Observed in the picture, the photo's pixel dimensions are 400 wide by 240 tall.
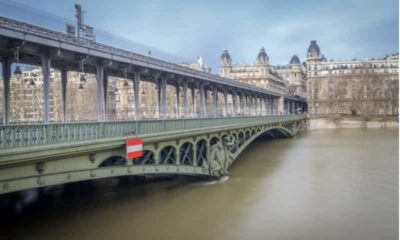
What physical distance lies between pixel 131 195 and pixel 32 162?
28.7ft

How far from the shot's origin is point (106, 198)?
1647cm

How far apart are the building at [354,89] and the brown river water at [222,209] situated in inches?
2604

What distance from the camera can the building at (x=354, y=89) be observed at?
274ft

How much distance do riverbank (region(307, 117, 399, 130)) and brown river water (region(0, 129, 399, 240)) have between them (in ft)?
180

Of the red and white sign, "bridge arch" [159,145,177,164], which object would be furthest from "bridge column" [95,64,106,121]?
"bridge arch" [159,145,177,164]

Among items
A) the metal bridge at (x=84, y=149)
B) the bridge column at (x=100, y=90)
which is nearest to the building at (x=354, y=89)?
the metal bridge at (x=84, y=149)

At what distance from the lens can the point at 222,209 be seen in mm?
15641

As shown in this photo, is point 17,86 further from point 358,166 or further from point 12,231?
point 358,166

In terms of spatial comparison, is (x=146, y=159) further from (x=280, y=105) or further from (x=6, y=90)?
(x=280, y=105)

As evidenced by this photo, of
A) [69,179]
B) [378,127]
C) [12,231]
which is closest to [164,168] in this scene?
[69,179]

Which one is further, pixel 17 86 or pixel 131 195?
pixel 17 86

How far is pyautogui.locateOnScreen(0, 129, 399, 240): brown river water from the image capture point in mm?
12617

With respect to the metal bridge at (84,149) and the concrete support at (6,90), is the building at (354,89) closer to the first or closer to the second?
the metal bridge at (84,149)

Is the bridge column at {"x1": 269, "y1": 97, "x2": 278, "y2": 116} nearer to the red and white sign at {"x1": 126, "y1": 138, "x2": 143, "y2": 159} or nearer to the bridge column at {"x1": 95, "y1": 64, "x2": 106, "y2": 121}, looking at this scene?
the bridge column at {"x1": 95, "y1": 64, "x2": 106, "y2": 121}
